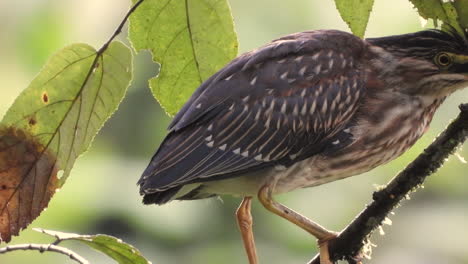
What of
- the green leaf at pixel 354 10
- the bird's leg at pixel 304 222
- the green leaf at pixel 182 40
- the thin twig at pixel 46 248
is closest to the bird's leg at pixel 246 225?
the bird's leg at pixel 304 222

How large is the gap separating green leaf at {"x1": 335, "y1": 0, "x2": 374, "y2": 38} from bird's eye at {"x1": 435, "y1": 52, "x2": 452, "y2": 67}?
1.16 m

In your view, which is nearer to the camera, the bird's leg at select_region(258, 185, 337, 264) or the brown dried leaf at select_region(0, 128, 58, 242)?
the brown dried leaf at select_region(0, 128, 58, 242)

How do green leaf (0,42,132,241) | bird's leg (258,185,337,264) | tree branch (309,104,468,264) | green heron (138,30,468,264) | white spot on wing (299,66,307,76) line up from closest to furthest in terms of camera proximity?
1. green leaf (0,42,132,241)
2. tree branch (309,104,468,264)
3. bird's leg (258,185,337,264)
4. green heron (138,30,468,264)
5. white spot on wing (299,66,307,76)

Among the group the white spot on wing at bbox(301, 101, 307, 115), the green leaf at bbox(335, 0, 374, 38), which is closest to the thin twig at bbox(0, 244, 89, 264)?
the green leaf at bbox(335, 0, 374, 38)

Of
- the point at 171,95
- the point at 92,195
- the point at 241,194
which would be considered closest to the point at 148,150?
the point at 92,195

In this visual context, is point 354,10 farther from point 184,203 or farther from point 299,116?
point 184,203

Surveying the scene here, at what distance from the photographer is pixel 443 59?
3.38 metres

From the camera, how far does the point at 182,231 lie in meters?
8.71

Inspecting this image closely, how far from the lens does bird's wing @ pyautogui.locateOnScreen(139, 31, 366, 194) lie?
3338mm

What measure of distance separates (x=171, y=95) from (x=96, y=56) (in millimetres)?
264

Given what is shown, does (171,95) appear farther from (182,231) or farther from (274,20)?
(274,20)

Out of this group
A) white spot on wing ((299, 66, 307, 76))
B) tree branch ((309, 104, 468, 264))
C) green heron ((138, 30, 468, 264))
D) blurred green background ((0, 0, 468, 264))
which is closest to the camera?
tree branch ((309, 104, 468, 264))

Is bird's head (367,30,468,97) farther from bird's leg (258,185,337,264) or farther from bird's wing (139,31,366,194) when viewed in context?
bird's leg (258,185,337,264)

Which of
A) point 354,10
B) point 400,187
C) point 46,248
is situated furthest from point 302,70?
point 46,248
